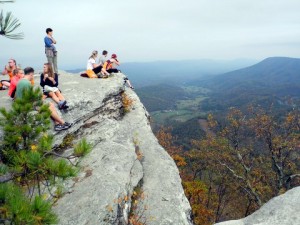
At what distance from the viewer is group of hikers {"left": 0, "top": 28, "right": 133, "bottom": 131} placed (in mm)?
11339

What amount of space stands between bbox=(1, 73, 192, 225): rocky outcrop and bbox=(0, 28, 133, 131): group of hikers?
0.72 meters

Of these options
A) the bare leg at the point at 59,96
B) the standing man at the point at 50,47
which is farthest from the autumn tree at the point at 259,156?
the bare leg at the point at 59,96

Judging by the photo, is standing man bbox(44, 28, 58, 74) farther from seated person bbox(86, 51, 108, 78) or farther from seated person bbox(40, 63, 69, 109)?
seated person bbox(40, 63, 69, 109)

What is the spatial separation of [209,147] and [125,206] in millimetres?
28001

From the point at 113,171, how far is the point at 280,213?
765cm

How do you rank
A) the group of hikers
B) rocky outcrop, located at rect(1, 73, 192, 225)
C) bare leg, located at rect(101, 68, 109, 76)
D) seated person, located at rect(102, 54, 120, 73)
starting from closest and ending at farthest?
1. rocky outcrop, located at rect(1, 73, 192, 225)
2. the group of hikers
3. bare leg, located at rect(101, 68, 109, 76)
4. seated person, located at rect(102, 54, 120, 73)

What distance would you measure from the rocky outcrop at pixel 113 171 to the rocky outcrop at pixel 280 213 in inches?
142

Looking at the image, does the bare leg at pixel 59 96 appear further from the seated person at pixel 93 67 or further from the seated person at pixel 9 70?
the seated person at pixel 93 67

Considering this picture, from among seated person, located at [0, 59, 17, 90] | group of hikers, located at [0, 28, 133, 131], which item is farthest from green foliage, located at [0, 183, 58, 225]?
seated person, located at [0, 59, 17, 90]

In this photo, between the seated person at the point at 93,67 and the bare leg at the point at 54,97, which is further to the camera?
the seated person at the point at 93,67

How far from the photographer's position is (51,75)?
1477cm

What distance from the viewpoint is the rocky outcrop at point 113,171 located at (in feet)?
32.5

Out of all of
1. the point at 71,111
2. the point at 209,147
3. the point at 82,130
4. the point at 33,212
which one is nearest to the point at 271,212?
the point at 82,130

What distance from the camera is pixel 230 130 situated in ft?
113
